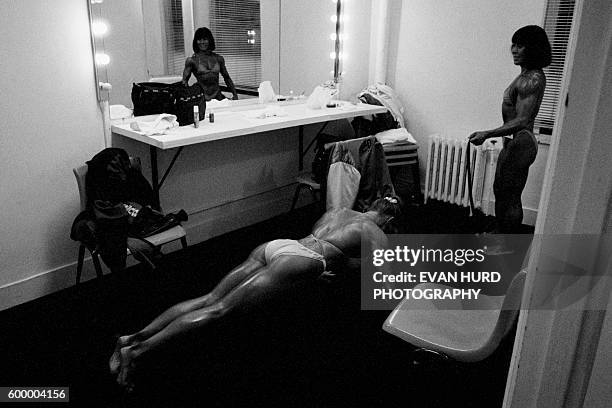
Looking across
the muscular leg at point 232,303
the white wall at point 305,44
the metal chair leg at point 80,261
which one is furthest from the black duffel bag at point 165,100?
the muscular leg at point 232,303

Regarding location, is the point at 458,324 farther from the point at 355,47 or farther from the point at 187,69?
the point at 355,47

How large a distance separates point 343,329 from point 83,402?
1246 mm

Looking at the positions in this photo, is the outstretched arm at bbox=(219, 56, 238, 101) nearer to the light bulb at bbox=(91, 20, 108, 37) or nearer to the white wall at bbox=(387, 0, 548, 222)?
the light bulb at bbox=(91, 20, 108, 37)

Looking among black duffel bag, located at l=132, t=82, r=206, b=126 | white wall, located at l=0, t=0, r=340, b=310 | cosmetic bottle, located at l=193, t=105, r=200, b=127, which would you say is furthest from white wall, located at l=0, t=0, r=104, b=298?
cosmetic bottle, located at l=193, t=105, r=200, b=127

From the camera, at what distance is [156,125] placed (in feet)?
9.82

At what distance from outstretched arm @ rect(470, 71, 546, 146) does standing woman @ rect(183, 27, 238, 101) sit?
6.47 ft

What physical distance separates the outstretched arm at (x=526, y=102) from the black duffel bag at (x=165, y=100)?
74.5 inches

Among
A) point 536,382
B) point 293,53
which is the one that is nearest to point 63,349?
point 536,382

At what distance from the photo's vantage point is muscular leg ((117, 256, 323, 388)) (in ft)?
6.67

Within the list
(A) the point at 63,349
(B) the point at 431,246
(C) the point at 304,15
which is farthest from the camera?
(C) the point at 304,15

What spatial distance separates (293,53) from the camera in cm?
426

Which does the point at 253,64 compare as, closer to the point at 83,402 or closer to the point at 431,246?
the point at 431,246

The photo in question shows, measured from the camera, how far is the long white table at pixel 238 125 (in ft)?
9.57

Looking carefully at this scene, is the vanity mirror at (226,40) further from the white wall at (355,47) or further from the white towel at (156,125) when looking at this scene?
the white towel at (156,125)
